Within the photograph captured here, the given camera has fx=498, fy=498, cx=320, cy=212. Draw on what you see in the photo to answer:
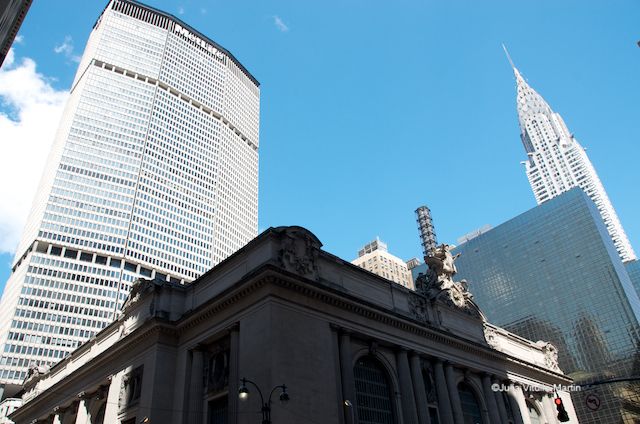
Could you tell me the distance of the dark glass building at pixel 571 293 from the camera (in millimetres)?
85250


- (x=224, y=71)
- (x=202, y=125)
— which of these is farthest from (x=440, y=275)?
(x=224, y=71)

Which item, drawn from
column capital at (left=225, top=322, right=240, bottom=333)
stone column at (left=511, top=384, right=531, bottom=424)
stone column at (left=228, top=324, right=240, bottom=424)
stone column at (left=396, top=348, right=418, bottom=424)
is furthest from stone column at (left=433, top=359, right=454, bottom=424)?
column capital at (left=225, top=322, right=240, bottom=333)

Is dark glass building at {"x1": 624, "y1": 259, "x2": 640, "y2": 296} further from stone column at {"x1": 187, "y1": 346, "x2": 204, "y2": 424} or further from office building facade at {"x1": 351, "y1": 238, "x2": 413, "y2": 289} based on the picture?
stone column at {"x1": 187, "y1": 346, "x2": 204, "y2": 424}

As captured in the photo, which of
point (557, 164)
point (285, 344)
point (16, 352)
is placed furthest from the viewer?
point (557, 164)

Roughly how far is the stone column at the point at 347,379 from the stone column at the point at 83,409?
68.5 feet

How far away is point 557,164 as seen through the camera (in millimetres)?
178000

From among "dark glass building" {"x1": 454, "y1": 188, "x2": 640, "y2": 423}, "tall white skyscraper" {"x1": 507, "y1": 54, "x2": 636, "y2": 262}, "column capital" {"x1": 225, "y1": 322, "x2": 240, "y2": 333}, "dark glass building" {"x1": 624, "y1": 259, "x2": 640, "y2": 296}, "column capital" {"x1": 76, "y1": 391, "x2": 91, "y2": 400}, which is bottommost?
"column capital" {"x1": 76, "y1": 391, "x2": 91, "y2": 400}

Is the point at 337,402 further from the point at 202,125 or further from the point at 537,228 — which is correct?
the point at 202,125

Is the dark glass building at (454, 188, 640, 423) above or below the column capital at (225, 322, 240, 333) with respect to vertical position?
above

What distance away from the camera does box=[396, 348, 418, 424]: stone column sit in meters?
32.1

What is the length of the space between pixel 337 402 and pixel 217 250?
339 feet

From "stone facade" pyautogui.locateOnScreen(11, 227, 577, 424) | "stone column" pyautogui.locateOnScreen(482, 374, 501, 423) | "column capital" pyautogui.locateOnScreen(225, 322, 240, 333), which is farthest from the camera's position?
"stone column" pyautogui.locateOnScreen(482, 374, 501, 423)

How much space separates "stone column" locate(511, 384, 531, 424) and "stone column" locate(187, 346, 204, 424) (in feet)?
90.6

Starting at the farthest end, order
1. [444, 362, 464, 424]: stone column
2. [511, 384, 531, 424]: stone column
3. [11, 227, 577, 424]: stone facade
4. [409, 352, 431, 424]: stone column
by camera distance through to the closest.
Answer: [511, 384, 531, 424]: stone column
[444, 362, 464, 424]: stone column
[409, 352, 431, 424]: stone column
[11, 227, 577, 424]: stone facade
